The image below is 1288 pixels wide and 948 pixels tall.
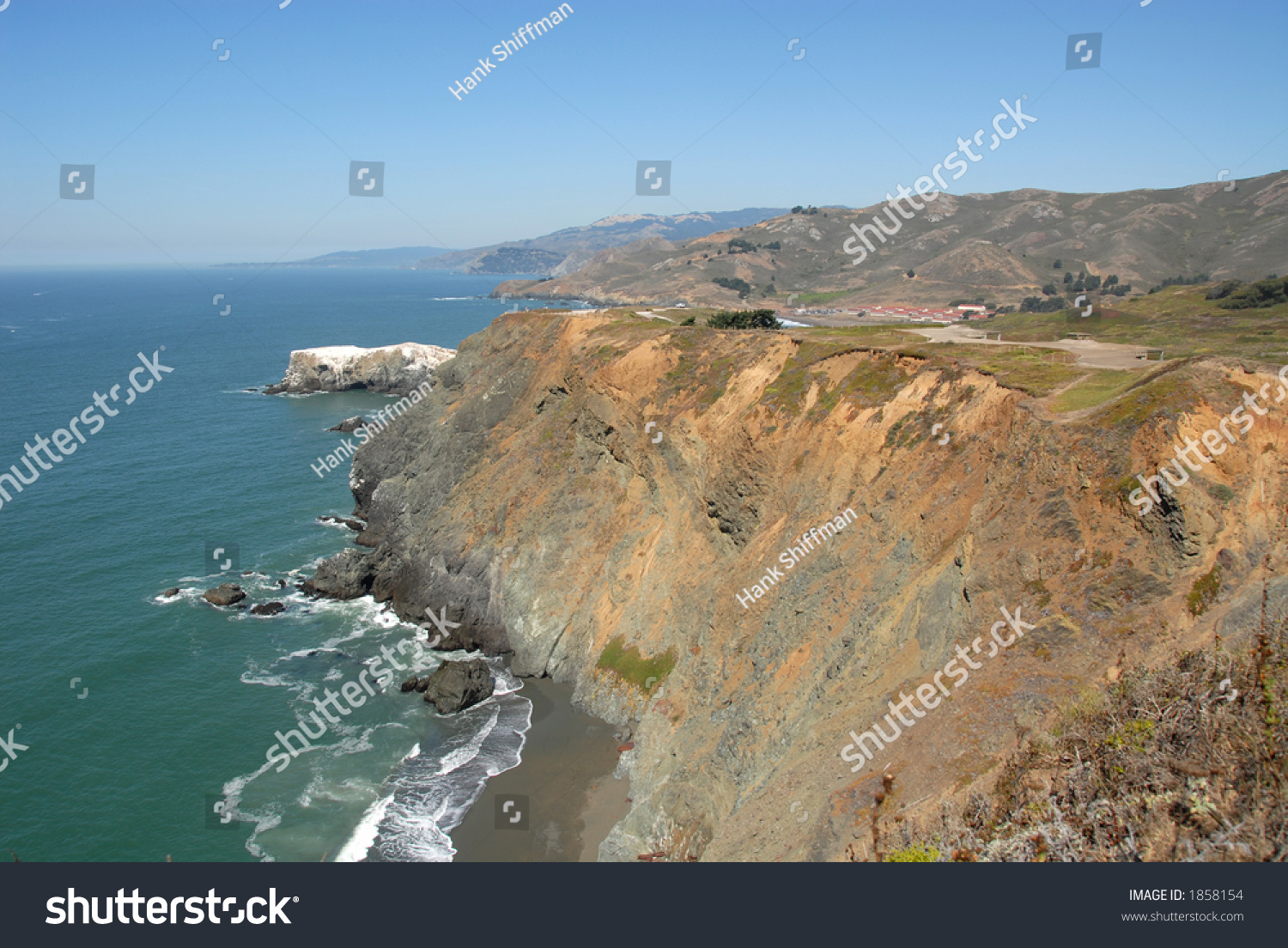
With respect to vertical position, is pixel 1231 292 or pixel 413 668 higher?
pixel 1231 292

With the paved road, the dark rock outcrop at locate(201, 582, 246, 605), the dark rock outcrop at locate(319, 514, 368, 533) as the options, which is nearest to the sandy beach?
the dark rock outcrop at locate(201, 582, 246, 605)

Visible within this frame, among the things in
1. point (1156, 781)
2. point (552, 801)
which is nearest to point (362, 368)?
point (552, 801)

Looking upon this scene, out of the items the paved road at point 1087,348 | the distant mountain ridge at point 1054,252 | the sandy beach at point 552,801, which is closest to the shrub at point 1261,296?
the paved road at point 1087,348

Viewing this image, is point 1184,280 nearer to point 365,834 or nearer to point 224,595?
point 365,834

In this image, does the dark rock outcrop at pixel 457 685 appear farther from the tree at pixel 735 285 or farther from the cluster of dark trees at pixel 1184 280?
the tree at pixel 735 285

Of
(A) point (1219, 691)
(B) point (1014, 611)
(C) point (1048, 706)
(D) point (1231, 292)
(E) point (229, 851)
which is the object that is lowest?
(E) point (229, 851)

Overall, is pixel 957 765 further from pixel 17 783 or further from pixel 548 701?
pixel 17 783
